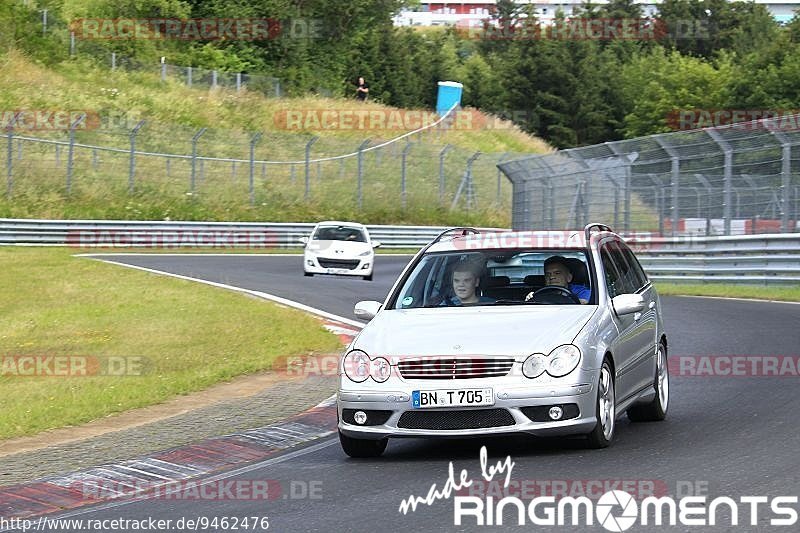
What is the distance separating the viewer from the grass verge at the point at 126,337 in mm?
13320

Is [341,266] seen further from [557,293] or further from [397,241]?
[557,293]

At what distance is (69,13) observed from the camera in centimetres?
7462

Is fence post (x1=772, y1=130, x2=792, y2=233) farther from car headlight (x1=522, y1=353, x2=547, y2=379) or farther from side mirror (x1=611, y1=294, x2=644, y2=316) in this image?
car headlight (x1=522, y1=353, x2=547, y2=379)

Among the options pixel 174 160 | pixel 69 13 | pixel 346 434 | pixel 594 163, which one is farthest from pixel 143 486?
pixel 69 13

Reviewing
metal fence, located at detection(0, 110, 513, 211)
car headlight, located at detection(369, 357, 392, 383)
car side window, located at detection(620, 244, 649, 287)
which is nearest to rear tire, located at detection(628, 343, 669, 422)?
car side window, located at detection(620, 244, 649, 287)

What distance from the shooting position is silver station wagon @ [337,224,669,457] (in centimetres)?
867

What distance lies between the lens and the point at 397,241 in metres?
47.2

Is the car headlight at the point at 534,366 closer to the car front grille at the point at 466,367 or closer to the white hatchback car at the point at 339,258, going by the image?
the car front grille at the point at 466,367

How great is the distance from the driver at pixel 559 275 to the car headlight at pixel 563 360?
1174mm

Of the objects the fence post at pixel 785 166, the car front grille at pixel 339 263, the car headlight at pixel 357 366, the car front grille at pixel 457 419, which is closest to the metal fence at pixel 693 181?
the fence post at pixel 785 166

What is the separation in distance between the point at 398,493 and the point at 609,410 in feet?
6.49

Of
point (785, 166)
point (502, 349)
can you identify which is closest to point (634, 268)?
point (502, 349)

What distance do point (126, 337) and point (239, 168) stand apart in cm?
3083

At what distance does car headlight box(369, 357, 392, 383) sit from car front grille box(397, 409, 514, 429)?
283 mm
